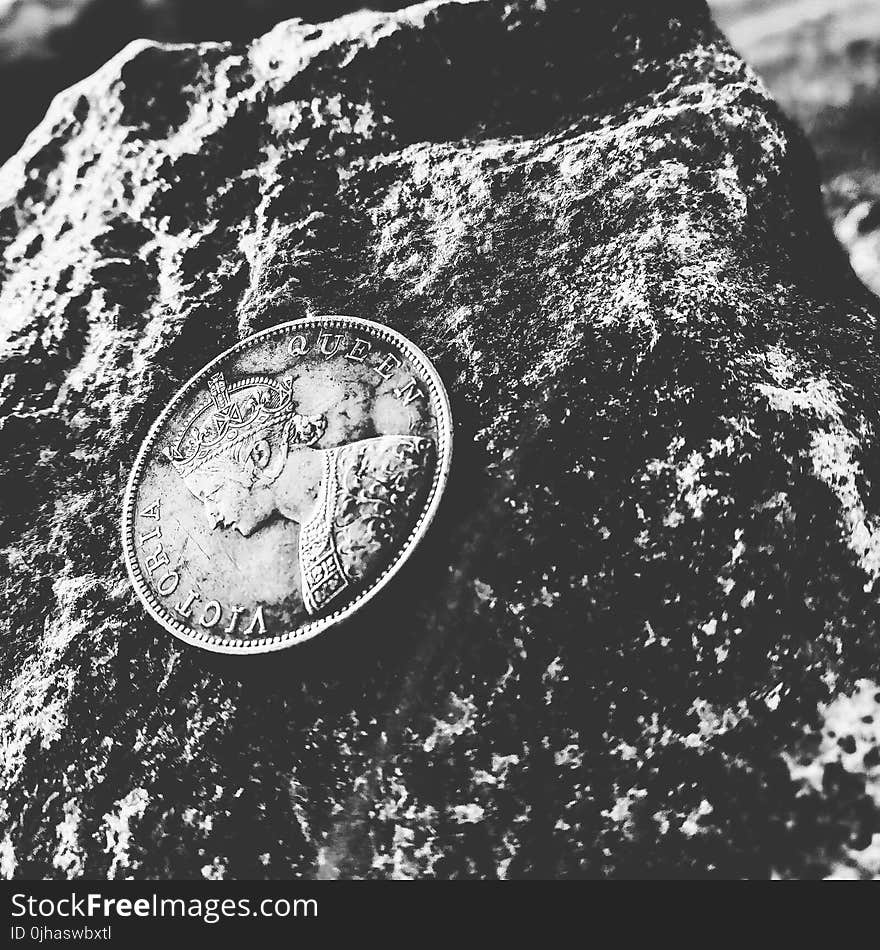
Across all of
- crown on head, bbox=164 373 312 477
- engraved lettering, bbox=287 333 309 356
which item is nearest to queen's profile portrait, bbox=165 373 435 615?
crown on head, bbox=164 373 312 477

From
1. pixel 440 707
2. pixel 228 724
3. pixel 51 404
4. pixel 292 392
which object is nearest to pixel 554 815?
pixel 440 707

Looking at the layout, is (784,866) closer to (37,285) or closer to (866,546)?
(866,546)

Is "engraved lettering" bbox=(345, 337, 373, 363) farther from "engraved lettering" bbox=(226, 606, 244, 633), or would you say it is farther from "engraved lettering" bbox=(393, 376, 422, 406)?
"engraved lettering" bbox=(226, 606, 244, 633)

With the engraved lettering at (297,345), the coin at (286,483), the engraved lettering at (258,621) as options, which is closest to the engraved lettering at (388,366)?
the coin at (286,483)

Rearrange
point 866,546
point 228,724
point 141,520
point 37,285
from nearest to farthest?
point 866,546 → point 228,724 → point 141,520 → point 37,285

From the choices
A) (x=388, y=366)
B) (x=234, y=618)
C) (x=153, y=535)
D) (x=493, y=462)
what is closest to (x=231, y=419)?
(x=153, y=535)

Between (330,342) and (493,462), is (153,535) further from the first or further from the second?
(493,462)

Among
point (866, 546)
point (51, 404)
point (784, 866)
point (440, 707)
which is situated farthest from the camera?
point (51, 404)
